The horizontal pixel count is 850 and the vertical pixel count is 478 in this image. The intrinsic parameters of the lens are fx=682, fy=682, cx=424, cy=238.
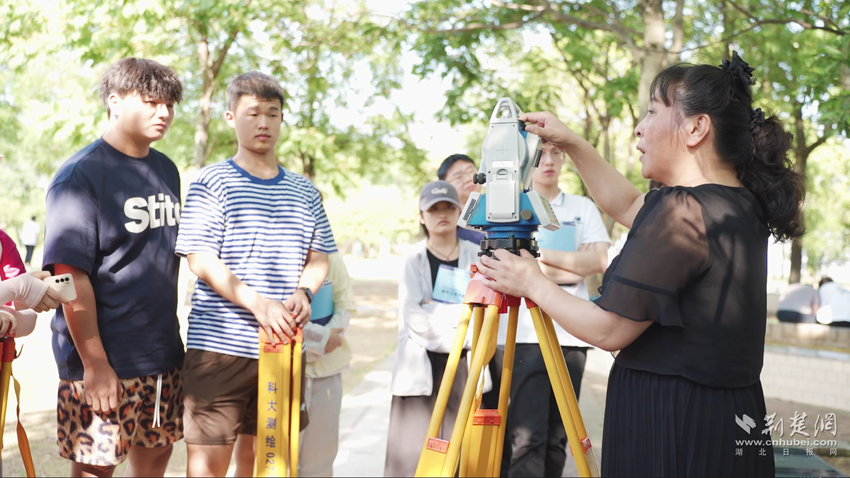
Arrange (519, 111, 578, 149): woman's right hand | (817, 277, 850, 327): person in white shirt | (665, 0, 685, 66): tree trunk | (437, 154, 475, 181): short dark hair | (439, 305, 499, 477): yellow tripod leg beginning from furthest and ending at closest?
(817, 277, 850, 327): person in white shirt → (665, 0, 685, 66): tree trunk → (437, 154, 475, 181): short dark hair → (519, 111, 578, 149): woman's right hand → (439, 305, 499, 477): yellow tripod leg

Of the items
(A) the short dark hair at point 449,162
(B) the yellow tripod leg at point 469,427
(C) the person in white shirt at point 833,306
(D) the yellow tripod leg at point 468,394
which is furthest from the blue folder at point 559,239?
(C) the person in white shirt at point 833,306

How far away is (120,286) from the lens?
2.92 metres

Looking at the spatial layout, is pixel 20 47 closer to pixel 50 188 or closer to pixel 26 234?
pixel 50 188

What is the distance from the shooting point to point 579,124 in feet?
56.7

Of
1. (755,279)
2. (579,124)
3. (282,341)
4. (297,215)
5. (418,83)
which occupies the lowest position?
(282,341)

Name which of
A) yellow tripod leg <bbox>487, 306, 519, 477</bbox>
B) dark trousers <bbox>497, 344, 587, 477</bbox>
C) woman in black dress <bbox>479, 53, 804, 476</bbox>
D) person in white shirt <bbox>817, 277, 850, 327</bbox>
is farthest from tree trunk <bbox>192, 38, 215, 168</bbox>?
person in white shirt <bbox>817, 277, 850, 327</bbox>

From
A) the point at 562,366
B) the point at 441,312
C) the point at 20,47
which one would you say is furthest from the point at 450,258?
the point at 20,47

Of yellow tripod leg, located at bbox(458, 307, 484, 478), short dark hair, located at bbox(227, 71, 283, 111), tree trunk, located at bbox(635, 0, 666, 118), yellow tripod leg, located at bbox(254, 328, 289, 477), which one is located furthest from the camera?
tree trunk, located at bbox(635, 0, 666, 118)

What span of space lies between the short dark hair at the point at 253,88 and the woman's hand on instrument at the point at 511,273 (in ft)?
5.36

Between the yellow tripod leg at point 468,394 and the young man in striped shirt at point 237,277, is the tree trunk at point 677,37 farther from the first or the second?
the yellow tripod leg at point 468,394

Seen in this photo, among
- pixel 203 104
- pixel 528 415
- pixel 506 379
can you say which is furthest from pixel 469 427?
pixel 203 104

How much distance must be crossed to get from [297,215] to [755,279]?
78.6 inches

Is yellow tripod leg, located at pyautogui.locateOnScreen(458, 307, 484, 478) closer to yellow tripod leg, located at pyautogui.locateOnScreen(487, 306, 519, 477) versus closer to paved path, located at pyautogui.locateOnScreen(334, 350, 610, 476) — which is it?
yellow tripod leg, located at pyautogui.locateOnScreen(487, 306, 519, 477)

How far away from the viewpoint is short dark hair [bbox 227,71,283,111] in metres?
3.19
